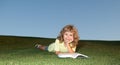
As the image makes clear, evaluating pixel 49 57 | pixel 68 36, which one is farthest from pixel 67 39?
pixel 49 57

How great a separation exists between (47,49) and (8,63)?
451cm

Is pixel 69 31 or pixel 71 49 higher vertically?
pixel 69 31

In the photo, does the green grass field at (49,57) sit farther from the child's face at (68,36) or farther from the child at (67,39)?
the child's face at (68,36)

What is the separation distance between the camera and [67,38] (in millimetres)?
7379

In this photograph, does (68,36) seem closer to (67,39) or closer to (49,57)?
(67,39)

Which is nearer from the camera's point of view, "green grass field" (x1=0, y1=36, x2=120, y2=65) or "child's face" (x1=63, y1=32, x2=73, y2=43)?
"green grass field" (x1=0, y1=36, x2=120, y2=65)

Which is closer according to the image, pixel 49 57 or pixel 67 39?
pixel 49 57

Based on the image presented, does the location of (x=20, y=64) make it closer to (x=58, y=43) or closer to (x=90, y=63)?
(x=90, y=63)

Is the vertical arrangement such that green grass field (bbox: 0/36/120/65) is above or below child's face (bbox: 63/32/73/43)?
below

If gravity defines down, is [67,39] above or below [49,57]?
above

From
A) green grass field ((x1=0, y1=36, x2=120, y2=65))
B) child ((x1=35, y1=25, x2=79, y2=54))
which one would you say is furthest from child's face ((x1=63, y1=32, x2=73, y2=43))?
green grass field ((x1=0, y1=36, x2=120, y2=65))

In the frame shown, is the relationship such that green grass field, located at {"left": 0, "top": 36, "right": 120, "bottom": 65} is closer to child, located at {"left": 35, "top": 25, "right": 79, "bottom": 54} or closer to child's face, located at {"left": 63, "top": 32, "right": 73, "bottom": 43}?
child, located at {"left": 35, "top": 25, "right": 79, "bottom": 54}

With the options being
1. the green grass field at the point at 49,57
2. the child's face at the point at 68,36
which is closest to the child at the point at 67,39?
the child's face at the point at 68,36

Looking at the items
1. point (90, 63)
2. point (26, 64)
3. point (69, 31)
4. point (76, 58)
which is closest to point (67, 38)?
point (69, 31)
